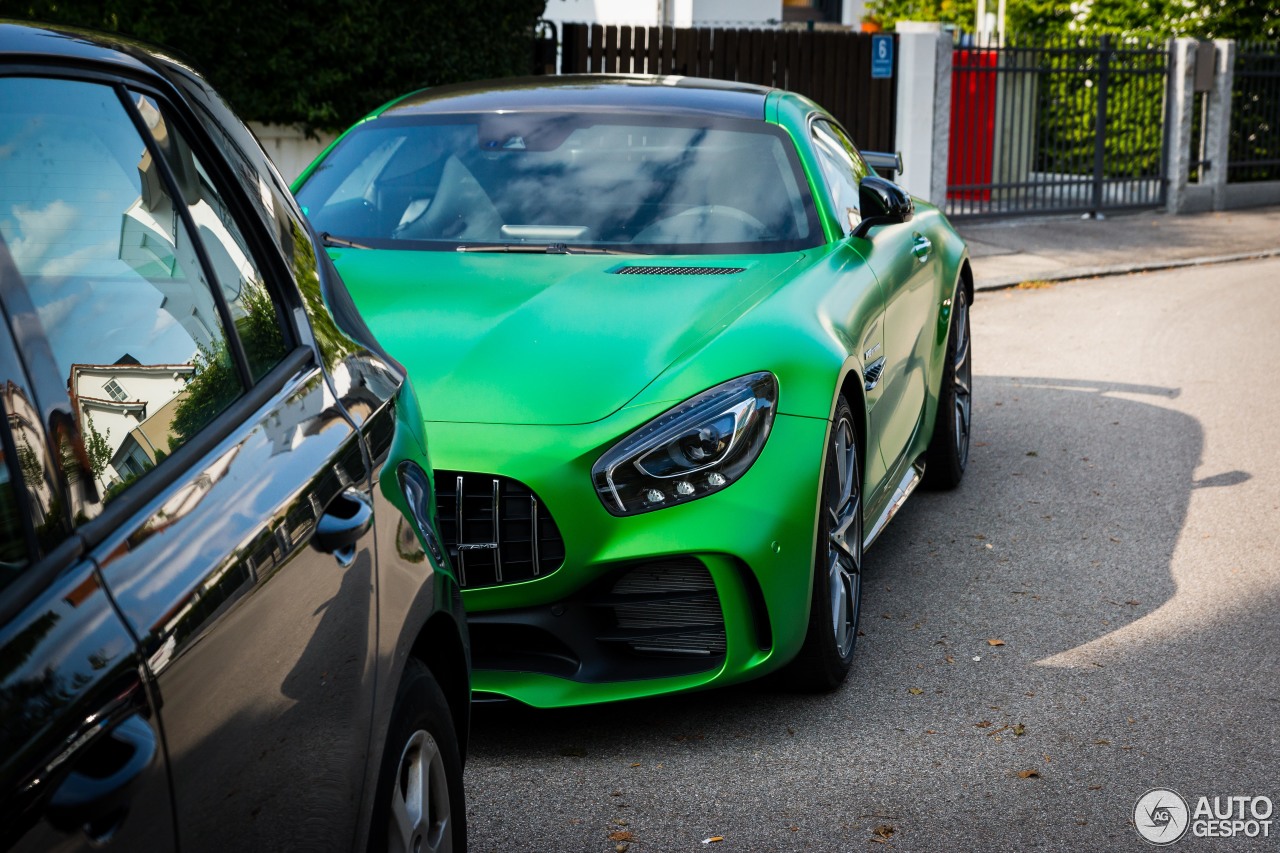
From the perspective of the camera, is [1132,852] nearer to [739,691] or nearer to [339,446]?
[739,691]

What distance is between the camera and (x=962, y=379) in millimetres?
7316

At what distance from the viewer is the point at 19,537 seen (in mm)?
1608

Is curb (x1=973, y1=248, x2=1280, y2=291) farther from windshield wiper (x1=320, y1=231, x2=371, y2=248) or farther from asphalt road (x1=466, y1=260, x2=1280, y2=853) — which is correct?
windshield wiper (x1=320, y1=231, x2=371, y2=248)

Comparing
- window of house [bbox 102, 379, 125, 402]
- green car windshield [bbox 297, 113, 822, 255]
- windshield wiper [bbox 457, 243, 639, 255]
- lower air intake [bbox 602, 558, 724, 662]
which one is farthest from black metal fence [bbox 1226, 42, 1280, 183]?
window of house [bbox 102, 379, 125, 402]

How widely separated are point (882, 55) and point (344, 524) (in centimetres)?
1631

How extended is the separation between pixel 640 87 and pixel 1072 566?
2.42m

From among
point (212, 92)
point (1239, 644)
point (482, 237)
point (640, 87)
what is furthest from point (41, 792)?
point (640, 87)

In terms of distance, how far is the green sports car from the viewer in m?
3.92

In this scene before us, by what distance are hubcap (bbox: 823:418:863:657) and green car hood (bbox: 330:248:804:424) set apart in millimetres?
503

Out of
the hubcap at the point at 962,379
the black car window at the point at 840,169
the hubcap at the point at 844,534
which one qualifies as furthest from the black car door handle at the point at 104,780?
the hubcap at the point at 962,379

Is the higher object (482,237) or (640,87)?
(640,87)

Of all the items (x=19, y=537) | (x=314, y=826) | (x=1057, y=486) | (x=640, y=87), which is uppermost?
(x=640, y=87)

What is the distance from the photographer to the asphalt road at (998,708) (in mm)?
3727

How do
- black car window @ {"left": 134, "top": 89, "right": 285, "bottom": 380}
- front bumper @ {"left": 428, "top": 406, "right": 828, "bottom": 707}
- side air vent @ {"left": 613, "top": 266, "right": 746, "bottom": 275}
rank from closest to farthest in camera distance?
black car window @ {"left": 134, "top": 89, "right": 285, "bottom": 380} < front bumper @ {"left": 428, "top": 406, "right": 828, "bottom": 707} < side air vent @ {"left": 613, "top": 266, "right": 746, "bottom": 275}
